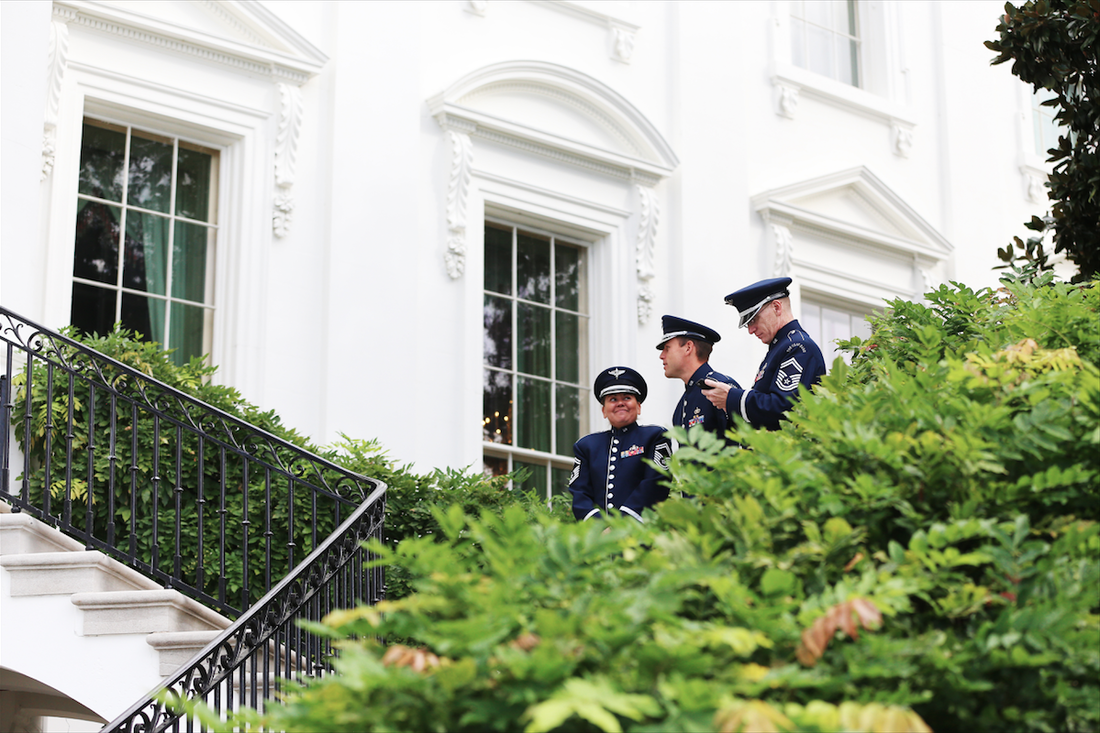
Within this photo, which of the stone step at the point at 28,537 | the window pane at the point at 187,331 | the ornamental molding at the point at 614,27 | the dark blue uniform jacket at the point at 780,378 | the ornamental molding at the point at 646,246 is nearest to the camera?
the dark blue uniform jacket at the point at 780,378

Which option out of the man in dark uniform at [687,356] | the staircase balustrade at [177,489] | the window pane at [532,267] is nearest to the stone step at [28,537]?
the staircase balustrade at [177,489]

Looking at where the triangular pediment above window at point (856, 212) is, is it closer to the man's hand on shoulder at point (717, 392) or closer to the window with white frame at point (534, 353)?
the window with white frame at point (534, 353)

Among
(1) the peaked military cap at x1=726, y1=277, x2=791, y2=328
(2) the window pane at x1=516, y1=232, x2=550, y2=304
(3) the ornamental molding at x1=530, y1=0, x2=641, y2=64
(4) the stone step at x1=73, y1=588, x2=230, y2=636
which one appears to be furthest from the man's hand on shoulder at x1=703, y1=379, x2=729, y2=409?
(3) the ornamental molding at x1=530, y1=0, x2=641, y2=64

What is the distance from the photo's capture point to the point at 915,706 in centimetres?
305

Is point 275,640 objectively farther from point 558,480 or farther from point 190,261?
point 558,480

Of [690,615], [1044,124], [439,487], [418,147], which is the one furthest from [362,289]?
[1044,124]

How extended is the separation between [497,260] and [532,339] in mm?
776

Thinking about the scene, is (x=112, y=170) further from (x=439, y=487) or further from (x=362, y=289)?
(x=439, y=487)

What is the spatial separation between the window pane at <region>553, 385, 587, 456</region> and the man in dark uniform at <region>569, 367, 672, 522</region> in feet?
15.9

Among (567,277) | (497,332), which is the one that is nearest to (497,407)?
(497,332)

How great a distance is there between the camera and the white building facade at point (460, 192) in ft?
33.7

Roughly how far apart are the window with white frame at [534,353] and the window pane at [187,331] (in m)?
2.51

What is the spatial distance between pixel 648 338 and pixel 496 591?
9893 millimetres

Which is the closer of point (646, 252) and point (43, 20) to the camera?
point (43, 20)
